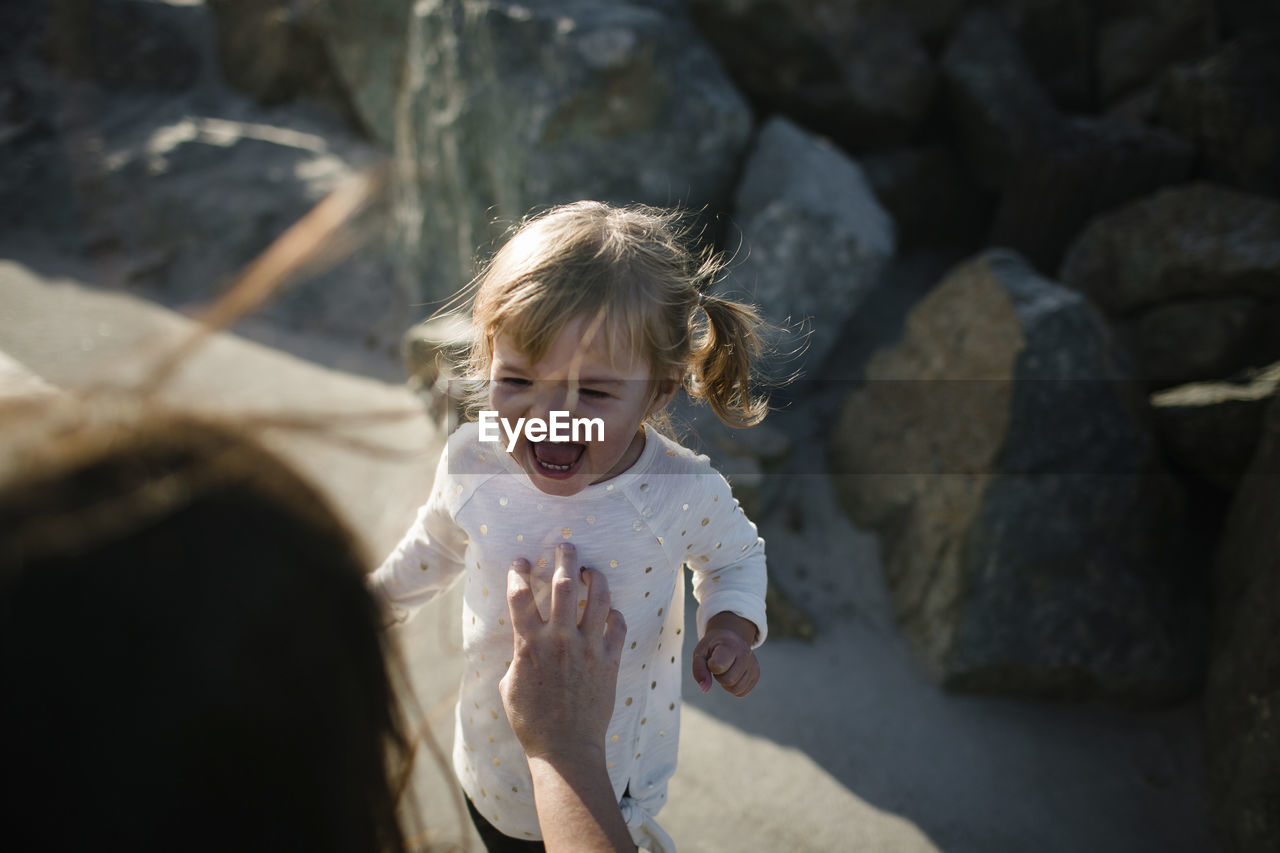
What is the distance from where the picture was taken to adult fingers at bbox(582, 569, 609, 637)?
937mm

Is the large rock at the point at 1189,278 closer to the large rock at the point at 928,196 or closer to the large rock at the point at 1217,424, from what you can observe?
the large rock at the point at 1217,424

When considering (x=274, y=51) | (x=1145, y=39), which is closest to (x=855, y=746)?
(x=1145, y=39)

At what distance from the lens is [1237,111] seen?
128 inches

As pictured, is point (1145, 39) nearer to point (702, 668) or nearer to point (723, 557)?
point (723, 557)

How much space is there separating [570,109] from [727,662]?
2.92 m

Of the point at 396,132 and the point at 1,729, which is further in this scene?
the point at 396,132

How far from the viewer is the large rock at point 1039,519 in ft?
7.45

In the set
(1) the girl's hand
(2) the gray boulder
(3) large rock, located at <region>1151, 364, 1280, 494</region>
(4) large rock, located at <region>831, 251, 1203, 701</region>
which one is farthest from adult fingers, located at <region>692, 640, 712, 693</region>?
(2) the gray boulder

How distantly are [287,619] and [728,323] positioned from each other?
2.79 feet

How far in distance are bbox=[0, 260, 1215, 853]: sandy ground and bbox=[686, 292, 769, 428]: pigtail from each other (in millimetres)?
941

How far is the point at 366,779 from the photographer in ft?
1.99

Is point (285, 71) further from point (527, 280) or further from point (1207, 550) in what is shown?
point (1207, 550)

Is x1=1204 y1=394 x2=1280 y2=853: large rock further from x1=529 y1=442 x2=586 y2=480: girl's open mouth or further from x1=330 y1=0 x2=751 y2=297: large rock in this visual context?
x1=330 y1=0 x2=751 y2=297: large rock

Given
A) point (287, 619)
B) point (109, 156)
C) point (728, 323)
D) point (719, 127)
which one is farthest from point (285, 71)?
point (287, 619)
